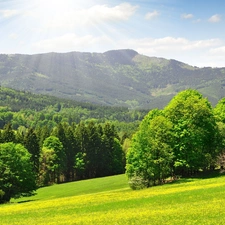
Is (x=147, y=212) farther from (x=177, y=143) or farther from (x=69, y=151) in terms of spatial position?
(x=69, y=151)

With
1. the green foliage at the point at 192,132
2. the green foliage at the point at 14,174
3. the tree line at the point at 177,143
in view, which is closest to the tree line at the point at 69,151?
the green foliage at the point at 14,174

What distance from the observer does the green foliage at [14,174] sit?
6875 cm

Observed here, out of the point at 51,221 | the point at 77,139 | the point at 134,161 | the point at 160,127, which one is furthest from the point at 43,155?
the point at 51,221

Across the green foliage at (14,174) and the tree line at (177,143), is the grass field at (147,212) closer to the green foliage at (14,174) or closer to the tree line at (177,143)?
the tree line at (177,143)

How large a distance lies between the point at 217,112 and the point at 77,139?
6156 centimetres

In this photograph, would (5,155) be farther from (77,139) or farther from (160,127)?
(77,139)

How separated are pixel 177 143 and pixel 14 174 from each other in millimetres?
36803

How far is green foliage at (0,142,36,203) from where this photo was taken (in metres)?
68.8

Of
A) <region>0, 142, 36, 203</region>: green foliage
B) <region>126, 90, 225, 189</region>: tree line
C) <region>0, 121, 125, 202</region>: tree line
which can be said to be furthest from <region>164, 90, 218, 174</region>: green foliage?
<region>0, 121, 125, 202</region>: tree line

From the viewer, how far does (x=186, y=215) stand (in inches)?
1122

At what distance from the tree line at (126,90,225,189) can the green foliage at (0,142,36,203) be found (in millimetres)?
23336

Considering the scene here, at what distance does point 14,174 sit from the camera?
70.2 m

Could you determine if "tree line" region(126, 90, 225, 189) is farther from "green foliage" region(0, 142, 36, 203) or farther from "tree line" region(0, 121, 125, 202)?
"tree line" region(0, 121, 125, 202)

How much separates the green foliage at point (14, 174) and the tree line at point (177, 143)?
23.3 meters
